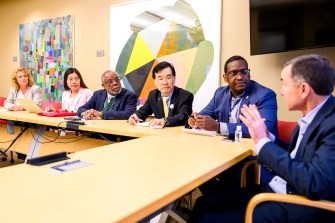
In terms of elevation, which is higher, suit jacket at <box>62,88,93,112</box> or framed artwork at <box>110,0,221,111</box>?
framed artwork at <box>110,0,221,111</box>

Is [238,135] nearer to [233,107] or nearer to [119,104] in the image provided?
[233,107]

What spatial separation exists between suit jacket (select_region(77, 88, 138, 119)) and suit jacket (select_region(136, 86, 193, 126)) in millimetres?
252

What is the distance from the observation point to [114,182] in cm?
100

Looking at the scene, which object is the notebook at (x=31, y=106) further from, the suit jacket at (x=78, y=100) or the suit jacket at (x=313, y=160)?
the suit jacket at (x=313, y=160)

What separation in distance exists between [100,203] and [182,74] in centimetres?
319

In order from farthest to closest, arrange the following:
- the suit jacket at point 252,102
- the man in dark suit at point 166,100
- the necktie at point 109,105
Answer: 1. the necktie at point 109,105
2. the man in dark suit at point 166,100
3. the suit jacket at point 252,102

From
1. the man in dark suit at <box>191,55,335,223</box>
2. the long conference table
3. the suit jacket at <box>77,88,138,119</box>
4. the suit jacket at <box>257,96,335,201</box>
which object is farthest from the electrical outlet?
the suit jacket at <box>257,96,335,201</box>

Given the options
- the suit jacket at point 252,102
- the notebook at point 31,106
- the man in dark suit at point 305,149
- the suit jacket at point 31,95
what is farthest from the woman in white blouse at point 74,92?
the man in dark suit at point 305,149

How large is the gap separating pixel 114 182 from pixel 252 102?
1.43 metres

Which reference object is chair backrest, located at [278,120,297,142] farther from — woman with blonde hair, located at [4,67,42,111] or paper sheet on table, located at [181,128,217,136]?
woman with blonde hair, located at [4,67,42,111]

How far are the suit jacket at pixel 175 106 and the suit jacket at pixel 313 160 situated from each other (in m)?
1.39

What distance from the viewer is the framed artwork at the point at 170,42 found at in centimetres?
366

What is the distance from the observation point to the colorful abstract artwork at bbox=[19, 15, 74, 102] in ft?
17.3

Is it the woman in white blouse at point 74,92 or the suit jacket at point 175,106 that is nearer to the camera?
the suit jacket at point 175,106
